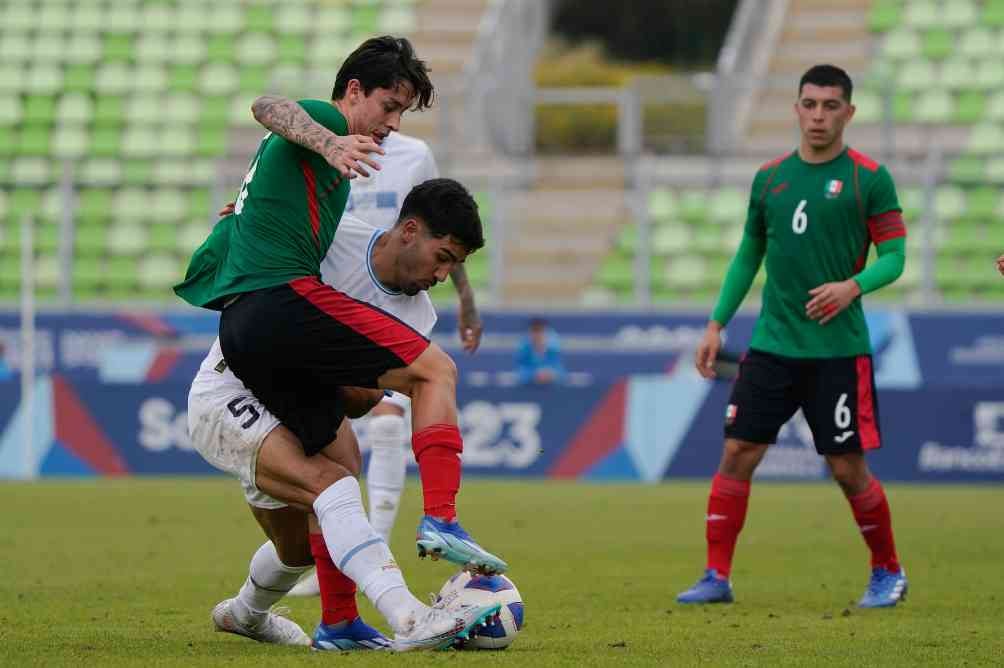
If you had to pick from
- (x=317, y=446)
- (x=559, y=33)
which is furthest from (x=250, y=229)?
(x=559, y=33)

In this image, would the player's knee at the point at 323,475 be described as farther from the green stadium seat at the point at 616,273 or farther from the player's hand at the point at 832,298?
the green stadium seat at the point at 616,273

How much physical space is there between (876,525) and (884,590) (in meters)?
0.35

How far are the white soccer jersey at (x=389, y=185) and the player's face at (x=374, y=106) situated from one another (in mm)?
2135

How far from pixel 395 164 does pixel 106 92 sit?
18.2m

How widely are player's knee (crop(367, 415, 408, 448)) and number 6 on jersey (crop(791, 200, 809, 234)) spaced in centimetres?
215

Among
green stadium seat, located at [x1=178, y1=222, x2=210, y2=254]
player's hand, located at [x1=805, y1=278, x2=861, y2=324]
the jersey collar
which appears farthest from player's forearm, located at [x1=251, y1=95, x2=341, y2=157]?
green stadium seat, located at [x1=178, y1=222, x2=210, y2=254]

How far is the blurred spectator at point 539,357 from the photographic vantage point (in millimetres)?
19078

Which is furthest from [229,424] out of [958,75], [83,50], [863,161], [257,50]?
[83,50]

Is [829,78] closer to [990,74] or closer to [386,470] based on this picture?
[386,470]

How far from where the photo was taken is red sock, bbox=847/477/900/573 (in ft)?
26.2

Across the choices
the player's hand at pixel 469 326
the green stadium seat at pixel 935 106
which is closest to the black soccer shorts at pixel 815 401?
the player's hand at pixel 469 326

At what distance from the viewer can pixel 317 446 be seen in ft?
19.3

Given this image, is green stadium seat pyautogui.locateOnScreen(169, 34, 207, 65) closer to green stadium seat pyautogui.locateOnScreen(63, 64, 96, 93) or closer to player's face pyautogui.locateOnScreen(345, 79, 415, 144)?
green stadium seat pyautogui.locateOnScreen(63, 64, 96, 93)

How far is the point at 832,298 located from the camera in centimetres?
769
